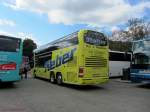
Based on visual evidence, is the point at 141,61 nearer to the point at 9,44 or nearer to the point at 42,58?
the point at 9,44

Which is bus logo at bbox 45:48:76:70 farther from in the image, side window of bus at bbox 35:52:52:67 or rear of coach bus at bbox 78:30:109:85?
rear of coach bus at bbox 78:30:109:85

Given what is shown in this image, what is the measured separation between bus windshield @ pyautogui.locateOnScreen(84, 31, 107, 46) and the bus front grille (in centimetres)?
90

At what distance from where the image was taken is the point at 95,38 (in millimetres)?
15125

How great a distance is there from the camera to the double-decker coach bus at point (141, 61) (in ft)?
51.4

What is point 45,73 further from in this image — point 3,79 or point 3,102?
point 3,102

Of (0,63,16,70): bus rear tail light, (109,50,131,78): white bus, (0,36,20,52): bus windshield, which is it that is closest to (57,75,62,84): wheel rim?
(0,63,16,70): bus rear tail light

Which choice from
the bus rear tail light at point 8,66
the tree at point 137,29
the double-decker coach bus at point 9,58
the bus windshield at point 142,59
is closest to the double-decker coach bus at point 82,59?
the bus windshield at point 142,59

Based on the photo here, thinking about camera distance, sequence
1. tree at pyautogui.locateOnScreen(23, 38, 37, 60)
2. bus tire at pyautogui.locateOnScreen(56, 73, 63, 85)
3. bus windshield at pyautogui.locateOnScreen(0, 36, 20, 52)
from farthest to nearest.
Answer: tree at pyautogui.locateOnScreen(23, 38, 37, 60)
bus tire at pyautogui.locateOnScreen(56, 73, 63, 85)
bus windshield at pyautogui.locateOnScreen(0, 36, 20, 52)

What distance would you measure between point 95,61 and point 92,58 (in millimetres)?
309

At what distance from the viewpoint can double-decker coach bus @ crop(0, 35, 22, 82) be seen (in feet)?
47.4

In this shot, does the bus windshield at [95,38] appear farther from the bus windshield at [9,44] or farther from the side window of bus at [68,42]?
the bus windshield at [9,44]

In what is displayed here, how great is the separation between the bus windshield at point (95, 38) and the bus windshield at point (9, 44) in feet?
14.1

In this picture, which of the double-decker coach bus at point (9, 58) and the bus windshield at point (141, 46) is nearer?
the double-decker coach bus at point (9, 58)

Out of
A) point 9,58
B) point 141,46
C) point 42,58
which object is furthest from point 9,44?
point 141,46
